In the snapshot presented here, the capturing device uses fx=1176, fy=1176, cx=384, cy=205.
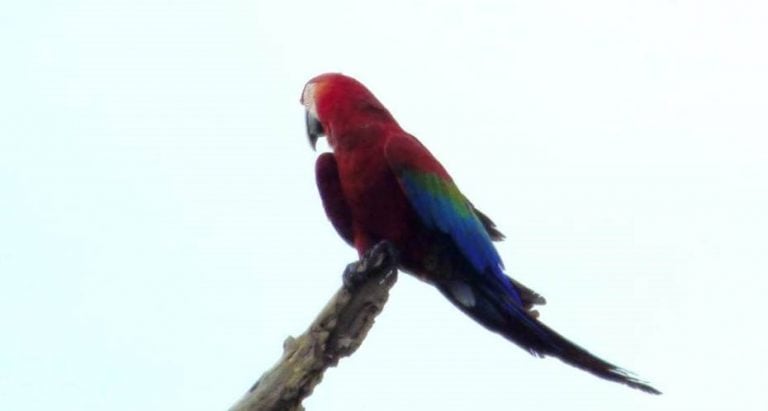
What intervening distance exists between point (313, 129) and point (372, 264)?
4.13 feet

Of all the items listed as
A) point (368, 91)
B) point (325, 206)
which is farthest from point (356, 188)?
point (368, 91)

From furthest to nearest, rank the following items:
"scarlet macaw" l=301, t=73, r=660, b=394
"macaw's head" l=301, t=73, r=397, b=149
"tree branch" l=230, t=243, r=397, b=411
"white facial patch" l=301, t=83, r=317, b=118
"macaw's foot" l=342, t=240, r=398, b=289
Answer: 1. "white facial patch" l=301, t=83, r=317, b=118
2. "macaw's head" l=301, t=73, r=397, b=149
3. "scarlet macaw" l=301, t=73, r=660, b=394
4. "macaw's foot" l=342, t=240, r=398, b=289
5. "tree branch" l=230, t=243, r=397, b=411

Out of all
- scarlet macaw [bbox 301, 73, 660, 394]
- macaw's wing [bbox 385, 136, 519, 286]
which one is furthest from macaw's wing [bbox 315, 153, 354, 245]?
macaw's wing [bbox 385, 136, 519, 286]

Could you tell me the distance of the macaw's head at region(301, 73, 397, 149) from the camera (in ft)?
16.7

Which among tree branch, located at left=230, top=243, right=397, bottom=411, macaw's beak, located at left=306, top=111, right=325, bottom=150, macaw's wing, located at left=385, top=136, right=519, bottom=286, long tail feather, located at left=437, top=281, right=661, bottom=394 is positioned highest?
macaw's beak, located at left=306, top=111, right=325, bottom=150

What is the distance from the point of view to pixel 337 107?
5.19 meters

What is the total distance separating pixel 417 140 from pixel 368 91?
0.39 m

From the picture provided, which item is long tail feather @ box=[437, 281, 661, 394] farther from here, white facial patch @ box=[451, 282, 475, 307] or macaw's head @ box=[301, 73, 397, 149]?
macaw's head @ box=[301, 73, 397, 149]

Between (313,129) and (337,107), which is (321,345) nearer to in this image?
(337,107)

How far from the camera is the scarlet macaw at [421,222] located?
4793 mm

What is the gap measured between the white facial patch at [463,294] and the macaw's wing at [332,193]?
0.51m

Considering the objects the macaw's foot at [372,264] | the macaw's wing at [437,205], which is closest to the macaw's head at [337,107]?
the macaw's wing at [437,205]

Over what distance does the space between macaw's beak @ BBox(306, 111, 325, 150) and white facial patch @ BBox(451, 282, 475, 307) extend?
3.44 feet

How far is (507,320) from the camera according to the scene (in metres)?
4.78
